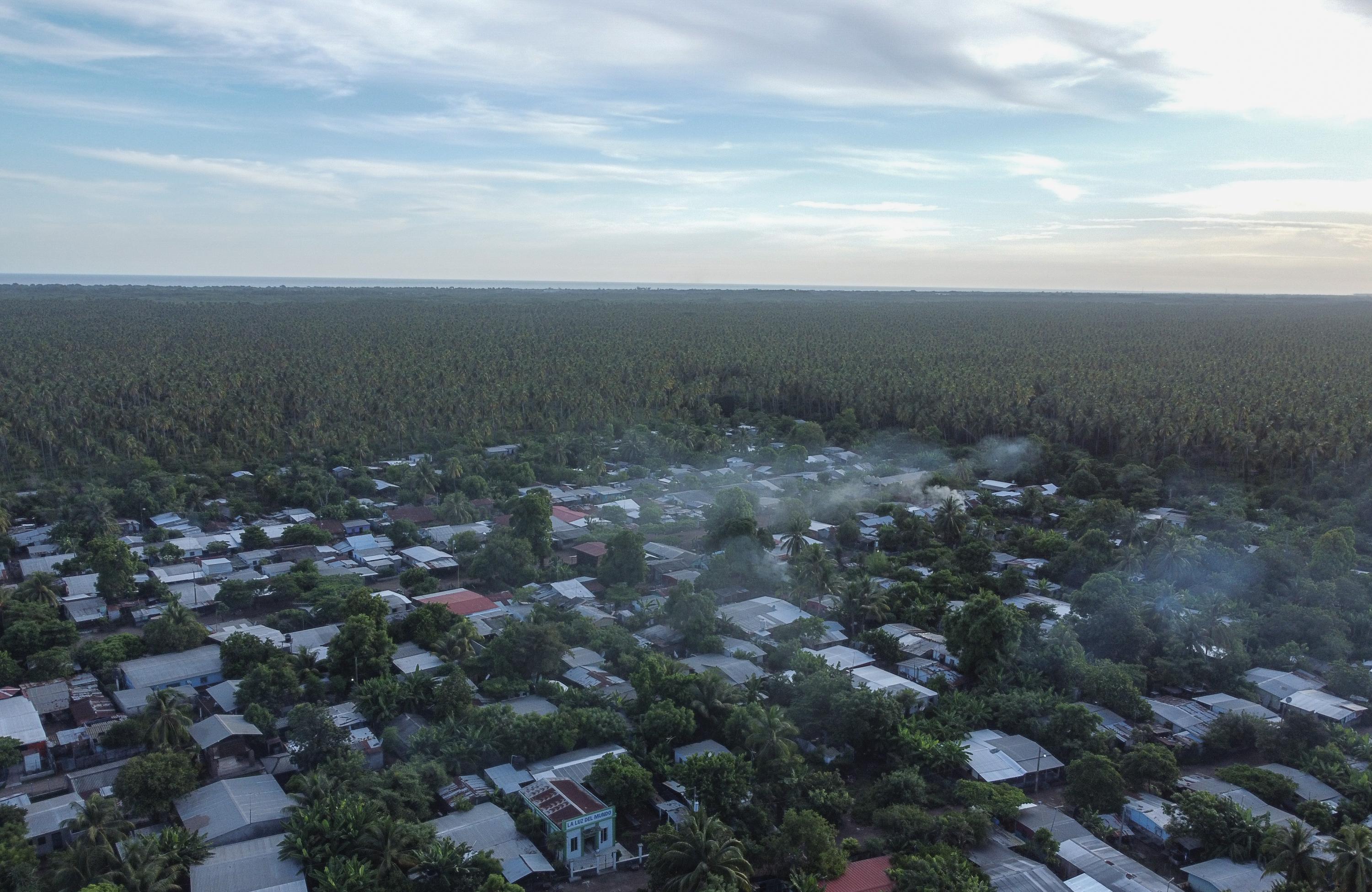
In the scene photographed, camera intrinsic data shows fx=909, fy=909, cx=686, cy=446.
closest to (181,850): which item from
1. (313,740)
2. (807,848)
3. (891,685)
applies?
(313,740)

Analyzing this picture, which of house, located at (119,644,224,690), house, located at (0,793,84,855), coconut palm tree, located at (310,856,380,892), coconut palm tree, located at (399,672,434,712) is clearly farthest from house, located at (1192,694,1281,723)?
house, located at (119,644,224,690)

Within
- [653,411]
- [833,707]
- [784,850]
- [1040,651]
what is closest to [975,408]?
[653,411]

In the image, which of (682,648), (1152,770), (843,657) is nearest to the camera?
(1152,770)

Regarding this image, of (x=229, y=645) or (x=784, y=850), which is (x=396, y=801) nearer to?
(x=784, y=850)

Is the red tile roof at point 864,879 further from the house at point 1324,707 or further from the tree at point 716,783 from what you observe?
the house at point 1324,707

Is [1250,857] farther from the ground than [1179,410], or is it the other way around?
[1179,410]

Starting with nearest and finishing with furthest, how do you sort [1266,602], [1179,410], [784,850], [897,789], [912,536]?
[784,850] < [897,789] < [1266,602] < [912,536] < [1179,410]

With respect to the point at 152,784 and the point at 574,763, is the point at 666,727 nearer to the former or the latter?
the point at 574,763
